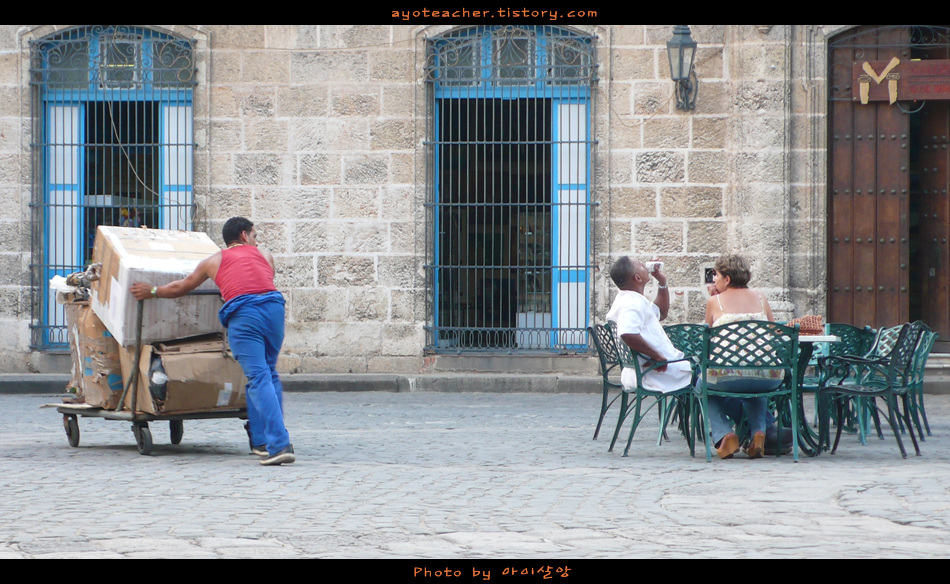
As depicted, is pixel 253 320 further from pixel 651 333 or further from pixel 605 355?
pixel 605 355

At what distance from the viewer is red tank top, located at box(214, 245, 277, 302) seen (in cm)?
741

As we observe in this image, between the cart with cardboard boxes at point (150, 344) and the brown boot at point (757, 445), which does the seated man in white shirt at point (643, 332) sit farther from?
the cart with cardboard boxes at point (150, 344)

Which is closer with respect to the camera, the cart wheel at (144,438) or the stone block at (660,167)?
the cart wheel at (144,438)

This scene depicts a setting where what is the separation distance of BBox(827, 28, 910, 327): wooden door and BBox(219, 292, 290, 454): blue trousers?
7.71 metres

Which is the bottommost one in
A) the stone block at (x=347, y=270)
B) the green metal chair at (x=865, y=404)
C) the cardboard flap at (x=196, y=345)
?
the green metal chair at (x=865, y=404)

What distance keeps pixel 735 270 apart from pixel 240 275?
306cm

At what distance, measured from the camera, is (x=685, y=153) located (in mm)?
13398

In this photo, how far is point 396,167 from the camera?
→ 13.7 m

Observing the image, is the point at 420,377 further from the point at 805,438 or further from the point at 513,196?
the point at 805,438

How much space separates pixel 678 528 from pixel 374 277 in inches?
→ 353

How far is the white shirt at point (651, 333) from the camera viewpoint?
7473 millimetres

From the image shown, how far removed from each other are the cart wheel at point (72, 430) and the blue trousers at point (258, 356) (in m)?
1.41

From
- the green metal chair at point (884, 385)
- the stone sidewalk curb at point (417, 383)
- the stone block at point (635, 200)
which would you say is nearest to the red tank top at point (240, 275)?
the green metal chair at point (884, 385)

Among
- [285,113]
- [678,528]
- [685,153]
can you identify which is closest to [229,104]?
[285,113]
